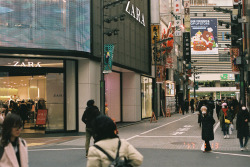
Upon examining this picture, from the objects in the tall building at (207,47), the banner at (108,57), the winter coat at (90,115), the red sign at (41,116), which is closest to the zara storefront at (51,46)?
the red sign at (41,116)

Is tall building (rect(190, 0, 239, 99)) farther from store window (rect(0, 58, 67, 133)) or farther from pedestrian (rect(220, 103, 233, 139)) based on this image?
pedestrian (rect(220, 103, 233, 139))

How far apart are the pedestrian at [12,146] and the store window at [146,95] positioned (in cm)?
3158

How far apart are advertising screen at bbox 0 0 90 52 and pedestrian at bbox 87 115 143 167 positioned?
16344 mm

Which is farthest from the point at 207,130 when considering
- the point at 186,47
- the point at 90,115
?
the point at 186,47

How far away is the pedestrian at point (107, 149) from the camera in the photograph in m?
4.02

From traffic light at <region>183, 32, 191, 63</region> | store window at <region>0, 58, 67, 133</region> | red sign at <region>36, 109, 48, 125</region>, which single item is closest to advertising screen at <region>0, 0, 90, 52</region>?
store window at <region>0, 58, 67, 133</region>

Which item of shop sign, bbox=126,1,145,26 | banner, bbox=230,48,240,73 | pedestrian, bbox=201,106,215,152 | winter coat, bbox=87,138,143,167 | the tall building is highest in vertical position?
the tall building

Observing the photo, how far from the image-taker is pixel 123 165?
4.14 meters

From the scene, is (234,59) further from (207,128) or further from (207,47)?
(207,47)

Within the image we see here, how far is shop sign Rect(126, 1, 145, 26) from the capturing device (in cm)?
3078

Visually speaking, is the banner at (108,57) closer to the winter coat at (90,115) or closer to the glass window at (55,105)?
the glass window at (55,105)

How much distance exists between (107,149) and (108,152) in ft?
0.12

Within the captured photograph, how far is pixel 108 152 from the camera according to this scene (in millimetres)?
4055

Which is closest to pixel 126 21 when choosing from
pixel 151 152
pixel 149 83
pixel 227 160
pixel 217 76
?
pixel 149 83
